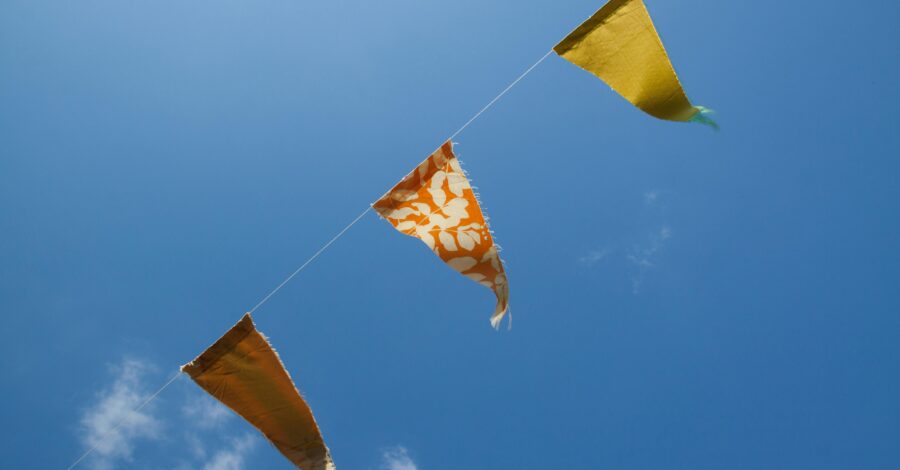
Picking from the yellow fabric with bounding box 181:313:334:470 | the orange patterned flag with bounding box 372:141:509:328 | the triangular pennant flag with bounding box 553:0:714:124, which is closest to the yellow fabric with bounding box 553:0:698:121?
the triangular pennant flag with bounding box 553:0:714:124

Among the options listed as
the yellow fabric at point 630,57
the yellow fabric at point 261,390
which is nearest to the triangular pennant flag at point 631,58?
the yellow fabric at point 630,57

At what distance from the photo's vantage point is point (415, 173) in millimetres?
5199

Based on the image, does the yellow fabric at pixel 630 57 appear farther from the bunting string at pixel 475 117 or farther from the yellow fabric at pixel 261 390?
the yellow fabric at pixel 261 390

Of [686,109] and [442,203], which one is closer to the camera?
[686,109]

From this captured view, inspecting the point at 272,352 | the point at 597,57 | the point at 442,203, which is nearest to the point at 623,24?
the point at 597,57

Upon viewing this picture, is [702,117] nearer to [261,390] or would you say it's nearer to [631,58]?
[631,58]

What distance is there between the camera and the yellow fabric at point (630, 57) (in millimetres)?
4734

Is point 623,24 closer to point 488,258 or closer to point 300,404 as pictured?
point 488,258

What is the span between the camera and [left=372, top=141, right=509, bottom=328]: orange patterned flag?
5203 mm

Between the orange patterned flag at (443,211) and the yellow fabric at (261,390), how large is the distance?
180 cm

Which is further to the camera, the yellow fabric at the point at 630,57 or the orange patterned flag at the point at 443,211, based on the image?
the orange patterned flag at the point at 443,211

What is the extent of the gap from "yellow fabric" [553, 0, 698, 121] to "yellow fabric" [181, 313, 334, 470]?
3950 mm

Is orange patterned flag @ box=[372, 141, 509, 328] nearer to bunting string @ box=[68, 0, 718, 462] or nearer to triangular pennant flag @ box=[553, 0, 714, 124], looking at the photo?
bunting string @ box=[68, 0, 718, 462]

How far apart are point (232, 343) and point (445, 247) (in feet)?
7.29
